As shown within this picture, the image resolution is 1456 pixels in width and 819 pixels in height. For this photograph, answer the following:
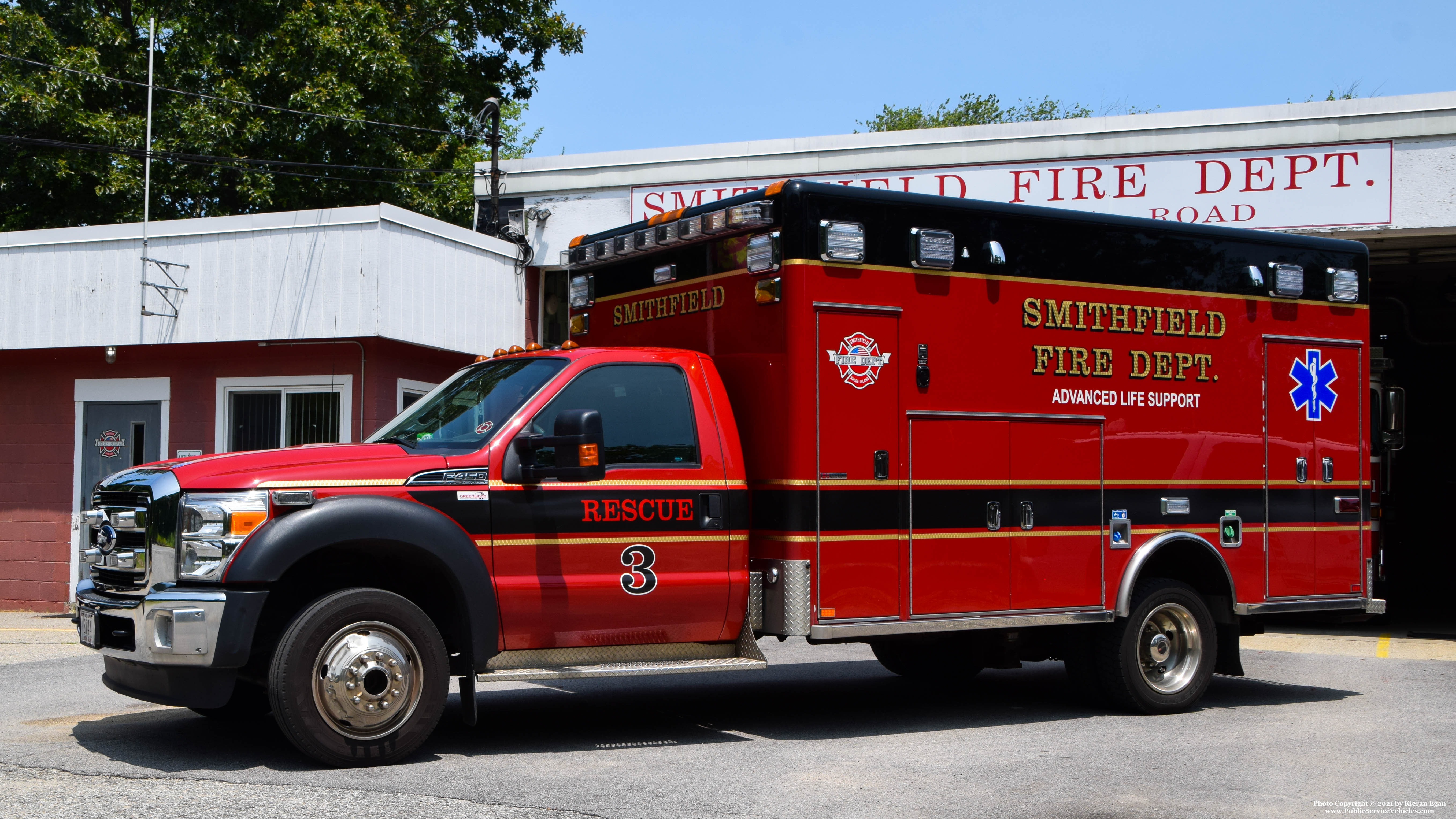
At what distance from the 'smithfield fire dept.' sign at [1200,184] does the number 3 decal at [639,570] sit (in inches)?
334

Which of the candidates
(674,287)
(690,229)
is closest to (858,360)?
(690,229)

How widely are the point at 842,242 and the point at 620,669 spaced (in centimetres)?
268

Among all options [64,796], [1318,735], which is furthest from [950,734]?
[64,796]

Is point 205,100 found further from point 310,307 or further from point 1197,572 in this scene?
point 1197,572

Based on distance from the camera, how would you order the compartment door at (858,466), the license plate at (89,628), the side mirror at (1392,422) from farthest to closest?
1. the side mirror at (1392,422)
2. the compartment door at (858,466)
3. the license plate at (89,628)

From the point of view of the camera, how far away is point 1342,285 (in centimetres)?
A: 967

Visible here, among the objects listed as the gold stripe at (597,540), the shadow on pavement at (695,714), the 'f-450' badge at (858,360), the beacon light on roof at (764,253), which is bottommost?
the shadow on pavement at (695,714)

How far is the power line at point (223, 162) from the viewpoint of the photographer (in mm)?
20812

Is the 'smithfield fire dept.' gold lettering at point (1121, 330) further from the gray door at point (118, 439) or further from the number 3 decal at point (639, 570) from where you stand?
the gray door at point (118, 439)

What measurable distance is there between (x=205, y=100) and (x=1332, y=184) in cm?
1832

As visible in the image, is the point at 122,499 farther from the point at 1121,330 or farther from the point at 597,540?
the point at 1121,330

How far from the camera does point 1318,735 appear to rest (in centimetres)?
829

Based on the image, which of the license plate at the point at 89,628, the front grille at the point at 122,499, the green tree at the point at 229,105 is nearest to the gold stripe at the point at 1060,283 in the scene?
the front grille at the point at 122,499

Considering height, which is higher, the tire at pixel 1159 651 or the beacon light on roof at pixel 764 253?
the beacon light on roof at pixel 764 253
